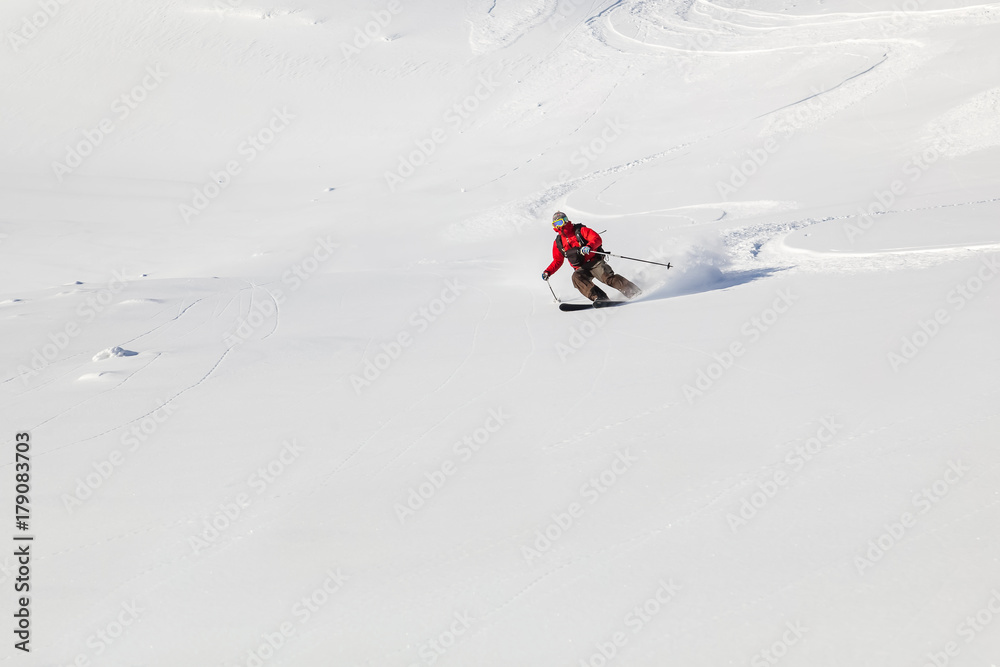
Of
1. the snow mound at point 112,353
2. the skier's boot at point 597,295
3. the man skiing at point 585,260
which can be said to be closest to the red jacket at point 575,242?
the man skiing at point 585,260

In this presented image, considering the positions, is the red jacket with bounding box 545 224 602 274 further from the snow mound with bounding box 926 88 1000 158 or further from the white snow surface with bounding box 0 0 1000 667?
the snow mound with bounding box 926 88 1000 158

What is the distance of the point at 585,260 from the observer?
10273 millimetres

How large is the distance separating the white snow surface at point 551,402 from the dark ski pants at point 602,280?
→ 15.1 inches

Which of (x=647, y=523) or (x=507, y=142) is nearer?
(x=647, y=523)

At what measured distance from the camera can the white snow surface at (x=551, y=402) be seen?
398 cm

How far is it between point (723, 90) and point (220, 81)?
16.0 metres

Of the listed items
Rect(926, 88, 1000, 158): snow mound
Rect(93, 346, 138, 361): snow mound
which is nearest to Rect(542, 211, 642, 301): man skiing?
Rect(93, 346, 138, 361): snow mound

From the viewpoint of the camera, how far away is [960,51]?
18.3 metres

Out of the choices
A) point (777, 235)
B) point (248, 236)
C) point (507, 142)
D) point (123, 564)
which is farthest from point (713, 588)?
point (507, 142)

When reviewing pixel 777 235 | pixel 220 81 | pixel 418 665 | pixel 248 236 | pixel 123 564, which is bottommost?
pixel 777 235

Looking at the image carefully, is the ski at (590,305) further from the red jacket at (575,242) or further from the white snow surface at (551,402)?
the red jacket at (575,242)

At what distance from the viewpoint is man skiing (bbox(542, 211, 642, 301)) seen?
10.1m

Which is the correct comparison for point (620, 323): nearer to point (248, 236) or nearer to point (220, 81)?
point (248, 236)

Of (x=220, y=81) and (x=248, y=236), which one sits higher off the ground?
(x=220, y=81)
